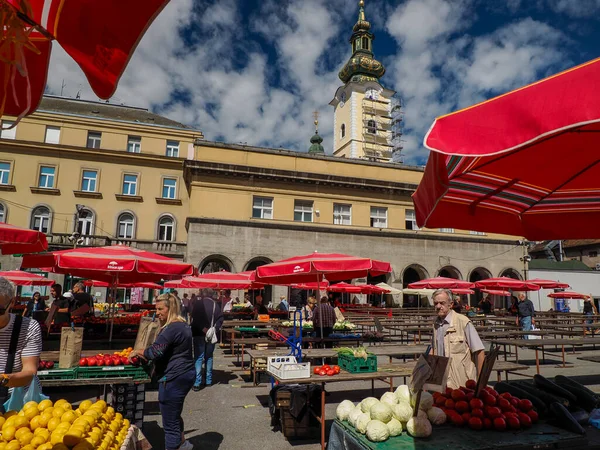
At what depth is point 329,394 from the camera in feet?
28.2

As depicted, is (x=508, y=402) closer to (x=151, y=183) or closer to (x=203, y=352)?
(x=203, y=352)

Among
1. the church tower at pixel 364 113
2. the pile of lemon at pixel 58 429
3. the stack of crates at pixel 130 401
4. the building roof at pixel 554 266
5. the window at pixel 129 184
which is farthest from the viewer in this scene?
the church tower at pixel 364 113

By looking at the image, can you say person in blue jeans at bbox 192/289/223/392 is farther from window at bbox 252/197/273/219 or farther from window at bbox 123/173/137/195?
window at bbox 123/173/137/195

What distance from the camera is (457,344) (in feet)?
16.0

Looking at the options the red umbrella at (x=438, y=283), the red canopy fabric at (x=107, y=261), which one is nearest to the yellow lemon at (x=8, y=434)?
the red canopy fabric at (x=107, y=261)

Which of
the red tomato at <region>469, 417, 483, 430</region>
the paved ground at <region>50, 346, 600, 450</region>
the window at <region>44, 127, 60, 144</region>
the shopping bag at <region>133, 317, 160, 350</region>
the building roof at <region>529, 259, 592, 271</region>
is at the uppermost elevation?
the window at <region>44, 127, 60, 144</region>

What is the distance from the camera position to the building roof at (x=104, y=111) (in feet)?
119

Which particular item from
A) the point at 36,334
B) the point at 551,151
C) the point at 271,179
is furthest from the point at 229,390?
the point at 271,179

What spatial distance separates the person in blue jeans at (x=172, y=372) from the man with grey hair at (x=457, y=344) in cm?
312

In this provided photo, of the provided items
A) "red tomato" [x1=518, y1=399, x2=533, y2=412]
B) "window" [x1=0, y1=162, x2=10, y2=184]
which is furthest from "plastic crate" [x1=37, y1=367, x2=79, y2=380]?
"window" [x1=0, y1=162, x2=10, y2=184]

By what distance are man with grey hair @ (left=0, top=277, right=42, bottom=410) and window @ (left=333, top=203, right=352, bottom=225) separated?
1075 inches

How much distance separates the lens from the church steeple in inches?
2249

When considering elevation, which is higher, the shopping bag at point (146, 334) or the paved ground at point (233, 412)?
the shopping bag at point (146, 334)

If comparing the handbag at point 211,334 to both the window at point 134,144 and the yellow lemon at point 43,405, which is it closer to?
the yellow lemon at point 43,405
